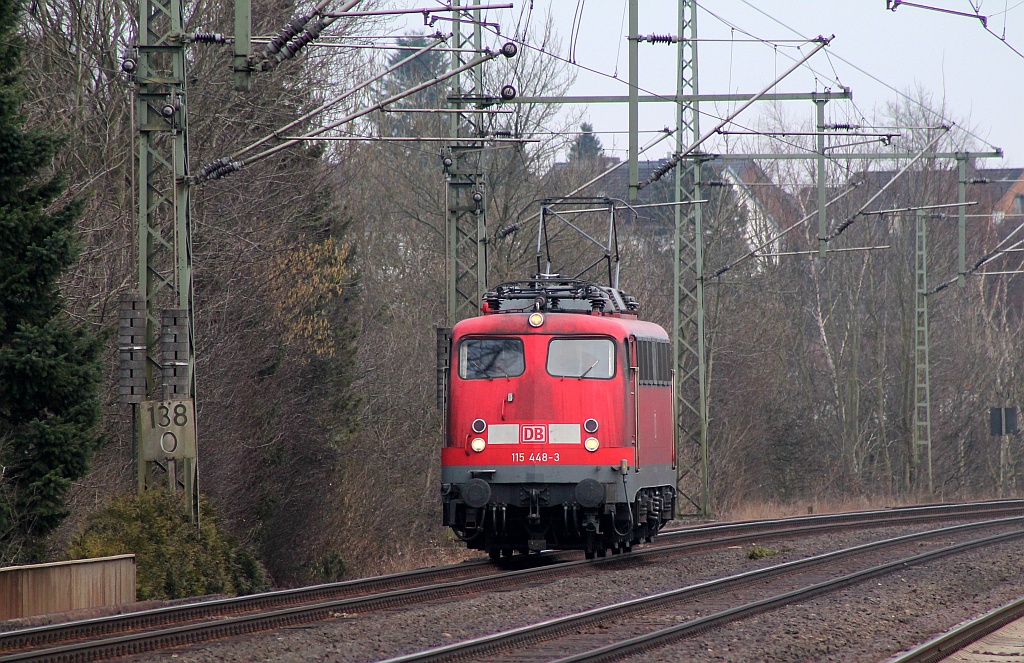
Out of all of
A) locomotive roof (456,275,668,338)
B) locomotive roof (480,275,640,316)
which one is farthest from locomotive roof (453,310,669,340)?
locomotive roof (480,275,640,316)

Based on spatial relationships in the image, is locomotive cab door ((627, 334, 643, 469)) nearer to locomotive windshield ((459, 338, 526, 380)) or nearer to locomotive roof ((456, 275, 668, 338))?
locomotive roof ((456, 275, 668, 338))

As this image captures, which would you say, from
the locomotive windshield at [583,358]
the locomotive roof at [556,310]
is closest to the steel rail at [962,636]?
the locomotive windshield at [583,358]

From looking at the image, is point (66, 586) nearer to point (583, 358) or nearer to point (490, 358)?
point (490, 358)

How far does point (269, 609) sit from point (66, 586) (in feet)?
6.90

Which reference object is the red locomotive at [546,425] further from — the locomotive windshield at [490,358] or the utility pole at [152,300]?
the utility pole at [152,300]

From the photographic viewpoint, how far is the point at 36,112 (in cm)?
2012

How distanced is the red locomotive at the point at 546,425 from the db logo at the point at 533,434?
0.02 m

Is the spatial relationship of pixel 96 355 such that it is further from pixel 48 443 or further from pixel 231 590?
pixel 231 590

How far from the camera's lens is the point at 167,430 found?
16.1 metres

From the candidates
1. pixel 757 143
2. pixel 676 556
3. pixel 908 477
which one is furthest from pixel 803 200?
pixel 676 556

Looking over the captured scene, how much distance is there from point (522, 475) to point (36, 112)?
352 inches

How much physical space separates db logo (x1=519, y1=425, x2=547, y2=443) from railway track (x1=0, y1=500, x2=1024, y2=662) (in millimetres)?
1644

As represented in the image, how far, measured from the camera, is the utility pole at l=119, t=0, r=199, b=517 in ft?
Result: 53.0

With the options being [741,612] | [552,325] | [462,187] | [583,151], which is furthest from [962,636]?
[583,151]
